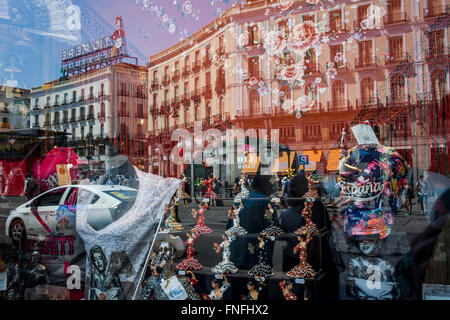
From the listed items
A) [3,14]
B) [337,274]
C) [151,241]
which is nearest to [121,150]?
[151,241]

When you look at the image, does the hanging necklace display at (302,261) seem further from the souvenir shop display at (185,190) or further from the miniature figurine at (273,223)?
the souvenir shop display at (185,190)

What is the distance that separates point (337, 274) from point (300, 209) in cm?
49

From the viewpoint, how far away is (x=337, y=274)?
93.0 inches

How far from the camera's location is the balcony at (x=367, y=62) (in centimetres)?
233

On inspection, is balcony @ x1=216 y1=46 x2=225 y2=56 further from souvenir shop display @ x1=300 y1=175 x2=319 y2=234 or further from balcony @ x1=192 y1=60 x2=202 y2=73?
souvenir shop display @ x1=300 y1=175 x2=319 y2=234

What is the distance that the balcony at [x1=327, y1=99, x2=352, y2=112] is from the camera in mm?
2375

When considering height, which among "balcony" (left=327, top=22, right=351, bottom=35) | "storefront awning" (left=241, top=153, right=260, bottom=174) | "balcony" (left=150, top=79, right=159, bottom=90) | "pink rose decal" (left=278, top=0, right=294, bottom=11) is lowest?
"storefront awning" (left=241, top=153, right=260, bottom=174)

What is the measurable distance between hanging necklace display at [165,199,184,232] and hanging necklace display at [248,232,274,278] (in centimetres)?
61

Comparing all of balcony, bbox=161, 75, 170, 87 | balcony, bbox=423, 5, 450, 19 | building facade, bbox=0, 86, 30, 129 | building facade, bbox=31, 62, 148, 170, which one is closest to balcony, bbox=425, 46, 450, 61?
balcony, bbox=423, 5, 450, 19

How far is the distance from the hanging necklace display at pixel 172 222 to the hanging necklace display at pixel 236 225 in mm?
419

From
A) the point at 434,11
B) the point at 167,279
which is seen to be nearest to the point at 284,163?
the point at 167,279

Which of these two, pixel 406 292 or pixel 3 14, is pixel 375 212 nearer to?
pixel 406 292

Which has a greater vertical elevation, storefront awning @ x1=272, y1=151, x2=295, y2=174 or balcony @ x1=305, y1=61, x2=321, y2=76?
balcony @ x1=305, y1=61, x2=321, y2=76

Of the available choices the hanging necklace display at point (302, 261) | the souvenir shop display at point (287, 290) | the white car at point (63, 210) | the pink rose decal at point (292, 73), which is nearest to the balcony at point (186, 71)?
the pink rose decal at point (292, 73)
